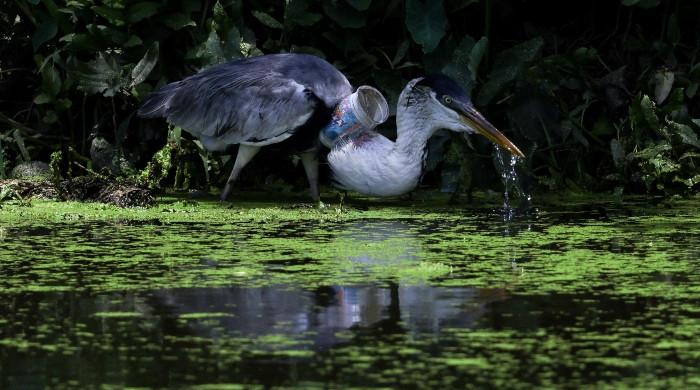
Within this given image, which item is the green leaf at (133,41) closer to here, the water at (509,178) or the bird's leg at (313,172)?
the bird's leg at (313,172)

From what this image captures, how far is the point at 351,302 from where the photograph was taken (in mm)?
4758

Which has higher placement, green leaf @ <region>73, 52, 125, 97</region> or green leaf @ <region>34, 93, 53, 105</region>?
green leaf @ <region>73, 52, 125, 97</region>

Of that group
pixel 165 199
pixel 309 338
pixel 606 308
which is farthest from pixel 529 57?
pixel 309 338

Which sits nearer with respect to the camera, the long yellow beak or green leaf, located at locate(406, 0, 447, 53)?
the long yellow beak

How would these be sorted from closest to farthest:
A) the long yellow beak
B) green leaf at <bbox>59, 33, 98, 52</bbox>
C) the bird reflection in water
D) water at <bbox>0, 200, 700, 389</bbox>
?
water at <bbox>0, 200, 700, 389</bbox> < the bird reflection in water < the long yellow beak < green leaf at <bbox>59, 33, 98, 52</bbox>

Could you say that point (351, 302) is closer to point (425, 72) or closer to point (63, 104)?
point (425, 72)

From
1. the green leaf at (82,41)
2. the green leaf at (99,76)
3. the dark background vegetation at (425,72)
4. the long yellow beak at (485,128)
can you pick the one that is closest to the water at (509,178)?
the dark background vegetation at (425,72)

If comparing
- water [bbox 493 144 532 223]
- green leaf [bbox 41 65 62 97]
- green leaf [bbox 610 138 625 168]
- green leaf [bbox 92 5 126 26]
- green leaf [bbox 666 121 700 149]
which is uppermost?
green leaf [bbox 92 5 126 26]

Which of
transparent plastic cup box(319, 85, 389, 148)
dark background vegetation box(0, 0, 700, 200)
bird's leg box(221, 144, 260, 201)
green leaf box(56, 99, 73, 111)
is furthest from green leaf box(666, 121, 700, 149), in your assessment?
green leaf box(56, 99, 73, 111)

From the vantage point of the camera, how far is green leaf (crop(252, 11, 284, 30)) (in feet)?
28.7

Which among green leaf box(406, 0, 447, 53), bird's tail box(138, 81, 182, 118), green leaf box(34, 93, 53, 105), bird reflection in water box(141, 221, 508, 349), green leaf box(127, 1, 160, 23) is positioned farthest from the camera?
green leaf box(34, 93, 53, 105)

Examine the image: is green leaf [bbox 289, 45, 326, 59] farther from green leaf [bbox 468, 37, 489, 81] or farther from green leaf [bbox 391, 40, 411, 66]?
green leaf [bbox 468, 37, 489, 81]

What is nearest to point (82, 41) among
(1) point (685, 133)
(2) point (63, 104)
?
(2) point (63, 104)

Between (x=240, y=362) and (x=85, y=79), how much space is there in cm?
530
